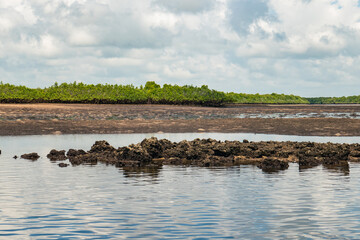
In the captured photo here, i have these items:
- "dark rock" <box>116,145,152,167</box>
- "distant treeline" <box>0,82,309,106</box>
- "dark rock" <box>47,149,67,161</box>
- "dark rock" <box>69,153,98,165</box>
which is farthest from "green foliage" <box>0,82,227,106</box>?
"dark rock" <box>116,145,152,167</box>

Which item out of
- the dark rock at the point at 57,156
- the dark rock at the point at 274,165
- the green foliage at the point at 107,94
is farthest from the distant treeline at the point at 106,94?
the dark rock at the point at 274,165

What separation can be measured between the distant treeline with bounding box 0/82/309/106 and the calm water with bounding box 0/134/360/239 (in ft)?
297

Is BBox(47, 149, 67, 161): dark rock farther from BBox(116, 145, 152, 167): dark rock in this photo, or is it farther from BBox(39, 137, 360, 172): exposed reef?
BBox(116, 145, 152, 167): dark rock

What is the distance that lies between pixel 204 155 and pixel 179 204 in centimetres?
1303

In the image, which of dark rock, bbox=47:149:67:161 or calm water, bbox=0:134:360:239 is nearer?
calm water, bbox=0:134:360:239

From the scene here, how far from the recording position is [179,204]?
1486 cm

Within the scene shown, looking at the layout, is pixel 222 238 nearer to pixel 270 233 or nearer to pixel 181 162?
pixel 270 233

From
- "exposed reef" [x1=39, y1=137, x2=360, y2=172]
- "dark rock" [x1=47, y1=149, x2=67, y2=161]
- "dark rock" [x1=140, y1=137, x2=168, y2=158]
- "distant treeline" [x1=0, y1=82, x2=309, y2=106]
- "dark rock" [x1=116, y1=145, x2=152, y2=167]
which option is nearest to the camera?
"exposed reef" [x1=39, y1=137, x2=360, y2=172]

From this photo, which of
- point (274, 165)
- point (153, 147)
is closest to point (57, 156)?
point (153, 147)

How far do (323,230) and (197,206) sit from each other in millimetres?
3930

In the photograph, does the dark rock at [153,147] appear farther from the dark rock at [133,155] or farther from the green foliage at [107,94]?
the green foliage at [107,94]

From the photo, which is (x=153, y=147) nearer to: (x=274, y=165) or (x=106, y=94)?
(x=274, y=165)

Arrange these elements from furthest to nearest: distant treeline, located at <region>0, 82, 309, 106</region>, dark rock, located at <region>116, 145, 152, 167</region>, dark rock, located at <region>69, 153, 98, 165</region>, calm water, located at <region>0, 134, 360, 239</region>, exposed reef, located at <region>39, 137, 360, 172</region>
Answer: distant treeline, located at <region>0, 82, 309, 106</region>, dark rock, located at <region>69, 153, 98, 165</region>, dark rock, located at <region>116, 145, 152, 167</region>, exposed reef, located at <region>39, 137, 360, 172</region>, calm water, located at <region>0, 134, 360, 239</region>

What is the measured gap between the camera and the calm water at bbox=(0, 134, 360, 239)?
1168cm
